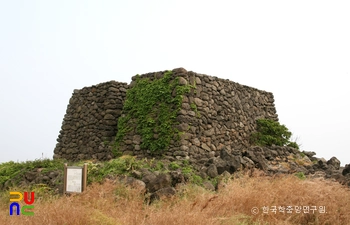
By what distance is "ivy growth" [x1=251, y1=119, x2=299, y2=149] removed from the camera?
14.7 metres

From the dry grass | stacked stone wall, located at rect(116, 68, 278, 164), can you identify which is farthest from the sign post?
stacked stone wall, located at rect(116, 68, 278, 164)

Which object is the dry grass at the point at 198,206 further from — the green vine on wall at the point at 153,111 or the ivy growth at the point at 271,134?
the ivy growth at the point at 271,134

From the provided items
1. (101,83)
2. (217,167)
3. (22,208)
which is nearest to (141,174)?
(217,167)

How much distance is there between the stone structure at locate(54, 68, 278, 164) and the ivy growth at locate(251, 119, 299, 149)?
1.19 feet

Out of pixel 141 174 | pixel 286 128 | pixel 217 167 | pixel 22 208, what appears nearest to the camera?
pixel 22 208

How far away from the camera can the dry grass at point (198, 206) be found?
16.5 feet

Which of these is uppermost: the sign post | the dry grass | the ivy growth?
the ivy growth

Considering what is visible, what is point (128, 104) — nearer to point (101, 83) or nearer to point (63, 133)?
point (101, 83)

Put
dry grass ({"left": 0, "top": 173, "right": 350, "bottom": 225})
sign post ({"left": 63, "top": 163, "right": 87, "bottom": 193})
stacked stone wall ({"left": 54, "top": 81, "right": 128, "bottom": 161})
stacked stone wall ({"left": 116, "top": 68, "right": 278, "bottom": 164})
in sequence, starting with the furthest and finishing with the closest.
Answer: stacked stone wall ({"left": 54, "top": 81, "right": 128, "bottom": 161})
stacked stone wall ({"left": 116, "top": 68, "right": 278, "bottom": 164})
sign post ({"left": 63, "top": 163, "right": 87, "bottom": 193})
dry grass ({"left": 0, "top": 173, "right": 350, "bottom": 225})

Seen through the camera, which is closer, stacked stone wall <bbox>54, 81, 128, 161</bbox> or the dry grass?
the dry grass

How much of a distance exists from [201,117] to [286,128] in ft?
16.8

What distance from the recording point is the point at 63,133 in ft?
51.2

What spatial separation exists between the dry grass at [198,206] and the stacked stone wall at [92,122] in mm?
6625

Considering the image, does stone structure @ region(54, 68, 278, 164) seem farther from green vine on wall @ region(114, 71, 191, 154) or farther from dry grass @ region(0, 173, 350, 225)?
dry grass @ region(0, 173, 350, 225)
